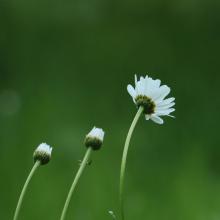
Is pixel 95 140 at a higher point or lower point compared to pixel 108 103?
lower

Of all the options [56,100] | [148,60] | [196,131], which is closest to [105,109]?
[56,100]

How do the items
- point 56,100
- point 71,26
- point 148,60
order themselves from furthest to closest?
point 71,26, point 148,60, point 56,100

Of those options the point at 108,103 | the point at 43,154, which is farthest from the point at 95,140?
the point at 108,103

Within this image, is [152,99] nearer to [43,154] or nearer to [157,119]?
[157,119]

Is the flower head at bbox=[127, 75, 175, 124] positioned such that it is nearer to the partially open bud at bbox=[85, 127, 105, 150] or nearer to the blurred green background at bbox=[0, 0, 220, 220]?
the partially open bud at bbox=[85, 127, 105, 150]

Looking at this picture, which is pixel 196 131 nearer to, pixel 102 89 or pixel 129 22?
pixel 102 89

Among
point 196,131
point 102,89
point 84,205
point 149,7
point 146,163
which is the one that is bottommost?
point 84,205
